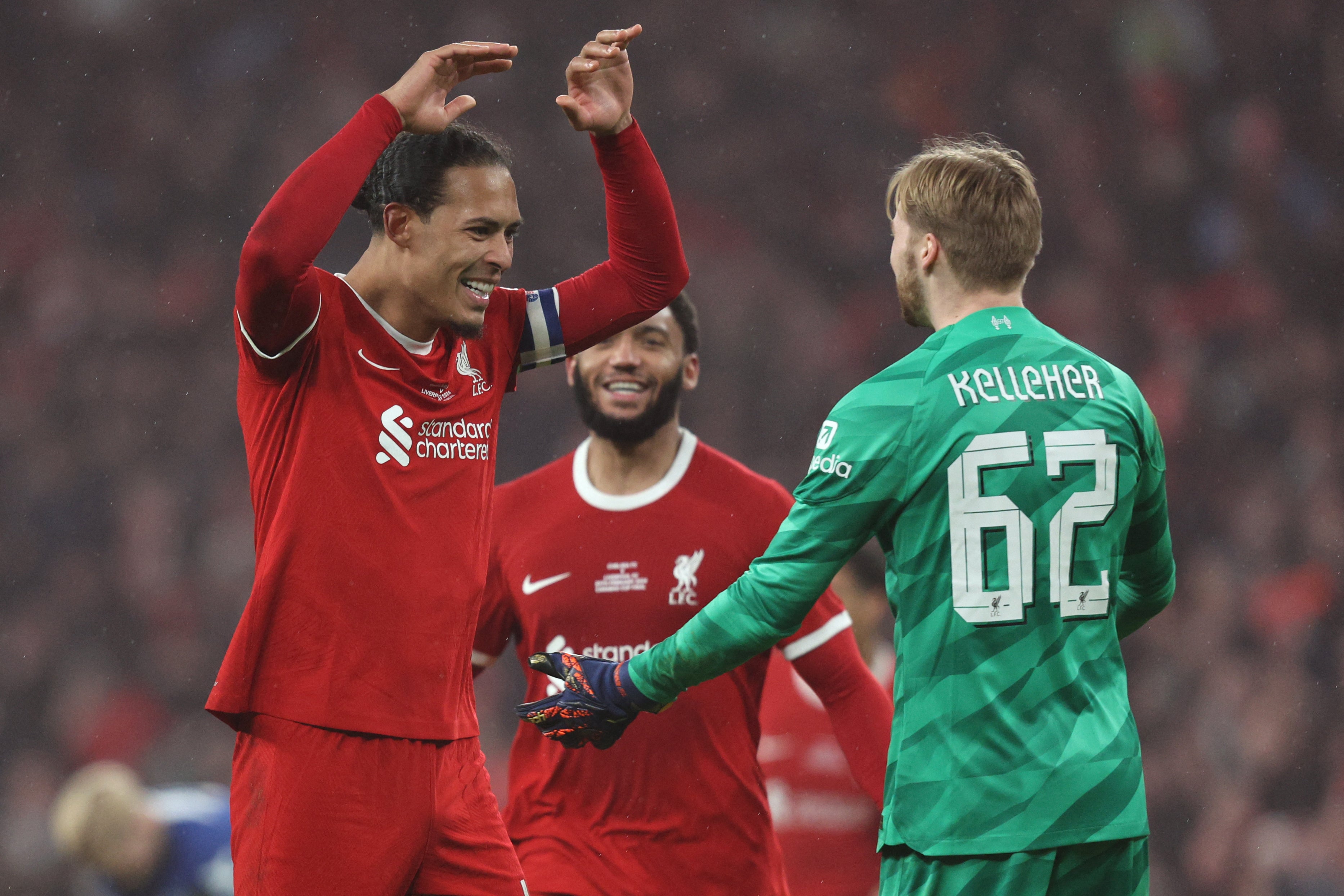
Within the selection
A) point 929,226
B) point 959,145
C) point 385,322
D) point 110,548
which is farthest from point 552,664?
point 110,548

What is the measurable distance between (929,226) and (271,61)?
25.3 ft

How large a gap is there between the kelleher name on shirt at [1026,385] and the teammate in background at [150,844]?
155 inches

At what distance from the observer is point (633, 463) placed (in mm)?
3979

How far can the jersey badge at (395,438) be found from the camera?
265 centimetres

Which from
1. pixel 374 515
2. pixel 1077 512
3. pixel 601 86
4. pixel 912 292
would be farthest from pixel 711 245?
pixel 1077 512

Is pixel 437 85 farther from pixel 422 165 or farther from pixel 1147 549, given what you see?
pixel 1147 549

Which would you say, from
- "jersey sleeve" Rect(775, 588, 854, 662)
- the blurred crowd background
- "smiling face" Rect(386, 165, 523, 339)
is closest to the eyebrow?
"smiling face" Rect(386, 165, 523, 339)

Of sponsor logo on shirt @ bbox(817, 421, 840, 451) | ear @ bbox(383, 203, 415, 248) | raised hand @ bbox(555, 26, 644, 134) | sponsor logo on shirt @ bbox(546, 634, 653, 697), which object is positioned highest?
raised hand @ bbox(555, 26, 644, 134)

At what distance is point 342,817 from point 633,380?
5.81 ft

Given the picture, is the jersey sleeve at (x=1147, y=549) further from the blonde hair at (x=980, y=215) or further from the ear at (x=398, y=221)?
A: the ear at (x=398, y=221)

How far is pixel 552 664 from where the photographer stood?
9.55 ft

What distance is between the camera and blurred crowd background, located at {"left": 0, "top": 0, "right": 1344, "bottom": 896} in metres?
8.20

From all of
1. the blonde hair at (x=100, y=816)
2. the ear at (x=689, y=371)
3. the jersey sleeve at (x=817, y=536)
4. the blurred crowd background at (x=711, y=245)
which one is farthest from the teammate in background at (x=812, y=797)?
the blurred crowd background at (x=711, y=245)

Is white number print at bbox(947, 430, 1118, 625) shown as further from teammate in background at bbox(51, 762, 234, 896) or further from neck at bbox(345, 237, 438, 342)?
teammate in background at bbox(51, 762, 234, 896)
